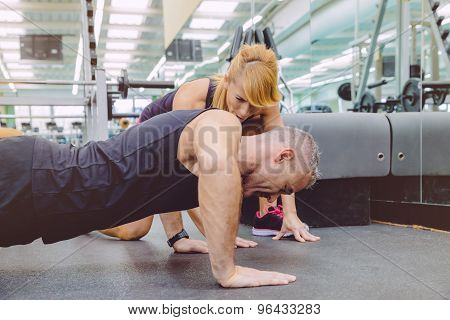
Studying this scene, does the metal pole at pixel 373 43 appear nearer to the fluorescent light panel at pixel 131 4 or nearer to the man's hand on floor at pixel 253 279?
the man's hand on floor at pixel 253 279

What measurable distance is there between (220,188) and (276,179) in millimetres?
158

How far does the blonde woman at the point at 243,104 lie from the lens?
3.98 feet

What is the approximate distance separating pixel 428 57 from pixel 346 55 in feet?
22.4

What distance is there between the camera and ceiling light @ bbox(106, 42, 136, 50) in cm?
907

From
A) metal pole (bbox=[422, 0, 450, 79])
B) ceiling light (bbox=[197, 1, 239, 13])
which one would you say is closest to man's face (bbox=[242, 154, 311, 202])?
metal pole (bbox=[422, 0, 450, 79])

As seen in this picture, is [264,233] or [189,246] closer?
[189,246]

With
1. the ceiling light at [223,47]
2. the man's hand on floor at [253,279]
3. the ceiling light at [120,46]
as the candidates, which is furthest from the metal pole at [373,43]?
the ceiling light at [120,46]

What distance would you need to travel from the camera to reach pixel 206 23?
7.71 m

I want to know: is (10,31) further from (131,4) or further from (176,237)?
(176,237)

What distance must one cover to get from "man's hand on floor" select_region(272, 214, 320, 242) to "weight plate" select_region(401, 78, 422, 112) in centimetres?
211

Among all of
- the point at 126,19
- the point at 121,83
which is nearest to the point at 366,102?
the point at 121,83

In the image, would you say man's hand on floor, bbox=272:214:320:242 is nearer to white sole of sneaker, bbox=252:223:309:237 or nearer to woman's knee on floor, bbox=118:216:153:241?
white sole of sneaker, bbox=252:223:309:237

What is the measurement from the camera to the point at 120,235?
1.64 metres

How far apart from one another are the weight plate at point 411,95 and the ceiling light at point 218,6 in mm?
3884
